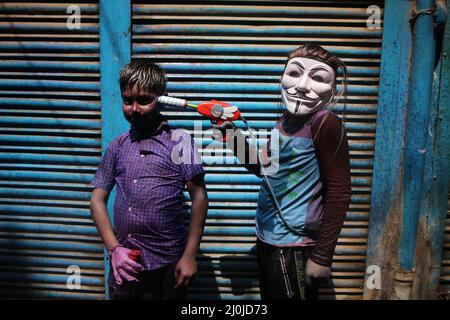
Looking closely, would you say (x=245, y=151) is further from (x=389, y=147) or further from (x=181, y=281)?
(x=389, y=147)

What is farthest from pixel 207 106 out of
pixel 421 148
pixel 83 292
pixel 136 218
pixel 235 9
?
pixel 83 292

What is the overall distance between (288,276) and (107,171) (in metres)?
1.28

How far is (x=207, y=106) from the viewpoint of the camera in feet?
7.56

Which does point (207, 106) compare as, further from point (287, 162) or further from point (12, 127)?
point (12, 127)

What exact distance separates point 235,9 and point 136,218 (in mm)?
1820

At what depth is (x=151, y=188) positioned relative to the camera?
7.25ft

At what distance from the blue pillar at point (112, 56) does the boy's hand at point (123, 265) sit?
1.01 m

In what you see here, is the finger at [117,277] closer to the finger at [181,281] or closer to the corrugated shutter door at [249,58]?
the finger at [181,281]

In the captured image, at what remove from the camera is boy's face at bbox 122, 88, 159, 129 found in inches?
85.2

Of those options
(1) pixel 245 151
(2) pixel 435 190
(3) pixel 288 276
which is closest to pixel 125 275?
(3) pixel 288 276

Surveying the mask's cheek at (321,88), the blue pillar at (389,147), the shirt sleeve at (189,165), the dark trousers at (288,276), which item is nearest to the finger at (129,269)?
the shirt sleeve at (189,165)

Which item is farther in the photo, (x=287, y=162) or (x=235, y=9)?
(x=235, y=9)

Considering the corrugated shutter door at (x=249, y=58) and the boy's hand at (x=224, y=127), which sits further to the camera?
the corrugated shutter door at (x=249, y=58)

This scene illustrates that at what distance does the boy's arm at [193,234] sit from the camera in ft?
7.24
